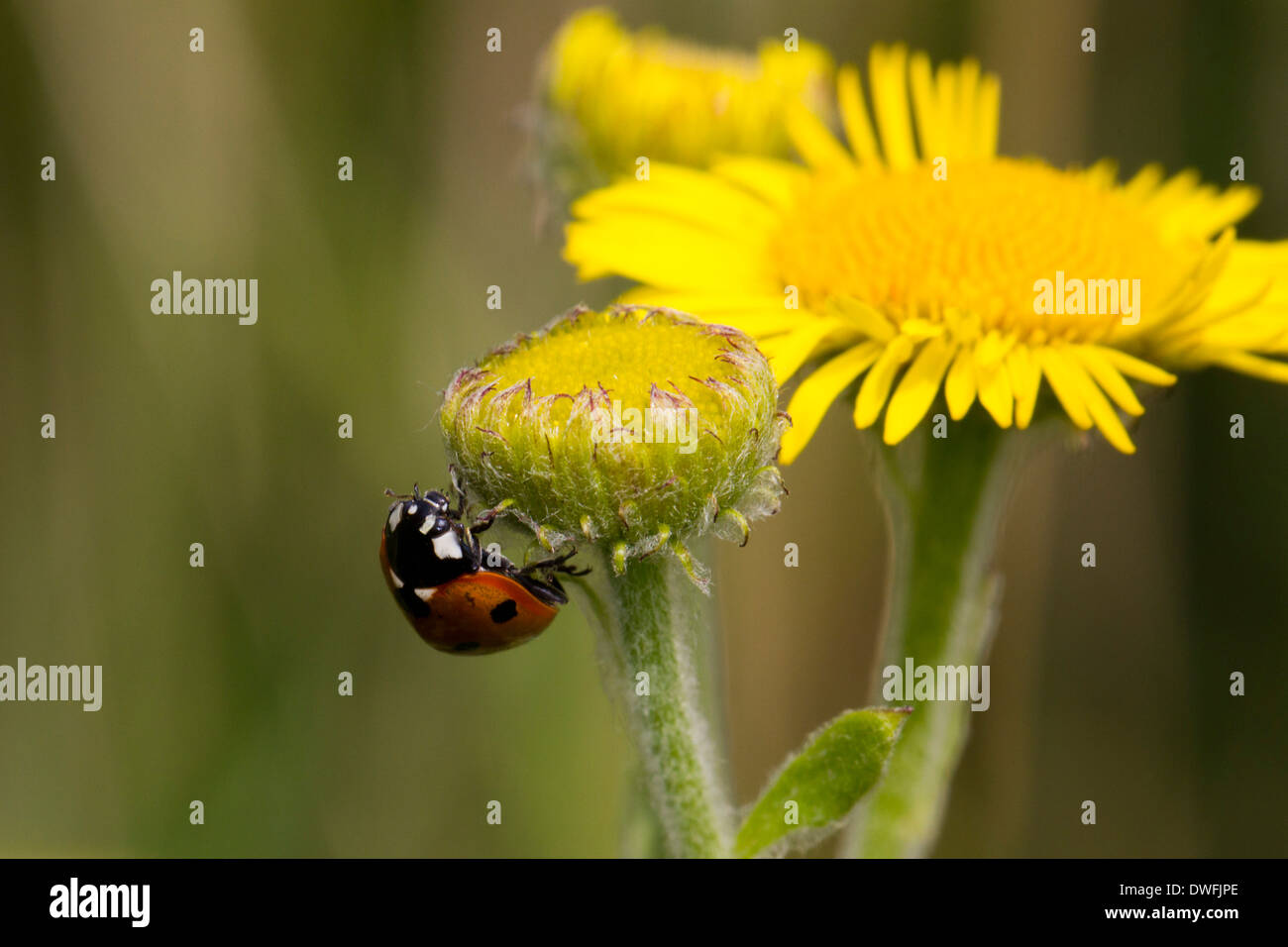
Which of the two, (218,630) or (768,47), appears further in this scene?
(768,47)

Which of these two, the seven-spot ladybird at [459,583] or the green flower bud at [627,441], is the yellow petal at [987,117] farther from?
the seven-spot ladybird at [459,583]

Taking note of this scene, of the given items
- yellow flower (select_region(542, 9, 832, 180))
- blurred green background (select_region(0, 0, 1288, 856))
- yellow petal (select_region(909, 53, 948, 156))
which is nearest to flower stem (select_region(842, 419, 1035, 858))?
blurred green background (select_region(0, 0, 1288, 856))

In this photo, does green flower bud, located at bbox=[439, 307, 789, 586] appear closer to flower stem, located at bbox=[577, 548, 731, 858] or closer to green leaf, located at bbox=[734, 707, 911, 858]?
flower stem, located at bbox=[577, 548, 731, 858]

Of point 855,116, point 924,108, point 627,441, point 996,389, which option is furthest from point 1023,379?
point 924,108

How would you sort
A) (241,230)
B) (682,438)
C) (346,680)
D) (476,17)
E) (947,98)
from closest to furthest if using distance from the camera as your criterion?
(682,438) < (947,98) < (346,680) < (241,230) < (476,17)

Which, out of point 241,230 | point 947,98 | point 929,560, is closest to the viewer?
point 929,560
